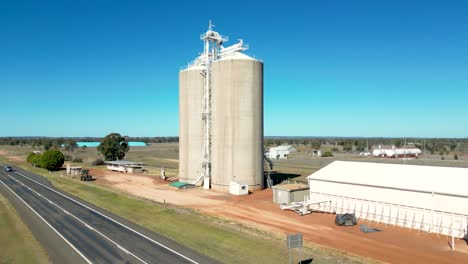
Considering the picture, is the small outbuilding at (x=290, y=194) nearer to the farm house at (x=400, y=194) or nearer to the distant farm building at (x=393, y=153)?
the farm house at (x=400, y=194)

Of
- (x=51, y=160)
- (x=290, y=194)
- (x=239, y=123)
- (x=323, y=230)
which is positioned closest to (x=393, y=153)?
(x=239, y=123)

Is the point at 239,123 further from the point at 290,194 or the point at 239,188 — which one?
the point at 290,194

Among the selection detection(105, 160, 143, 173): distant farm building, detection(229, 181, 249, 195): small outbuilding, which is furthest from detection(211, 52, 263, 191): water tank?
detection(105, 160, 143, 173): distant farm building

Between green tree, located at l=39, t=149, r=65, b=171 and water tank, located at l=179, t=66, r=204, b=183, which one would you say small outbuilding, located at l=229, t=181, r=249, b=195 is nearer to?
water tank, located at l=179, t=66, r=204, b=183

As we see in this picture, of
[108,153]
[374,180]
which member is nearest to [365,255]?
[374,180]

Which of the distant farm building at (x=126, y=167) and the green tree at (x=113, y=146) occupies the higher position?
the green tree at (x=113, y=146)

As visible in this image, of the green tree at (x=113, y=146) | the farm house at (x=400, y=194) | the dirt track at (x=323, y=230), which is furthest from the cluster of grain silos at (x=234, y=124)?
the green tree at (x=113, y=146)

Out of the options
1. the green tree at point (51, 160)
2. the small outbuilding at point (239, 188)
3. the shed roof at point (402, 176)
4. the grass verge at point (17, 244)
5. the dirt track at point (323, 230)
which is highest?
the shed roof at point (402, 176)
